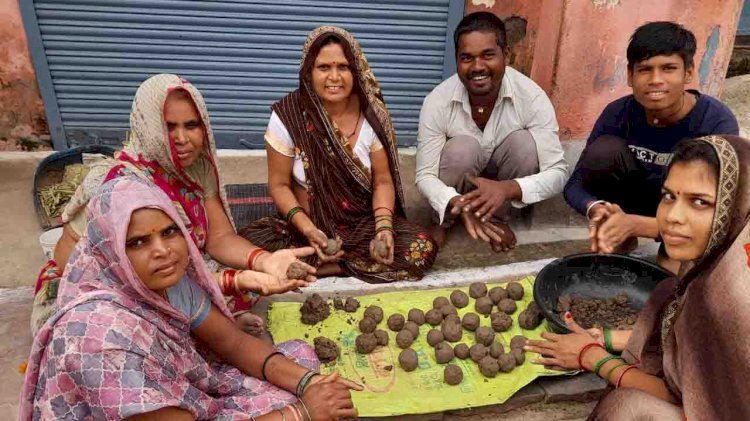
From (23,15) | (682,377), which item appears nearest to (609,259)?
(682,377)

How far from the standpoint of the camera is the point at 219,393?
7.17ft

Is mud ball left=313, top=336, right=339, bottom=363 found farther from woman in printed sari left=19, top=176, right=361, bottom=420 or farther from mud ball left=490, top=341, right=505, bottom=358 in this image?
mud ball left=490, top=341, right=505, bottom=358

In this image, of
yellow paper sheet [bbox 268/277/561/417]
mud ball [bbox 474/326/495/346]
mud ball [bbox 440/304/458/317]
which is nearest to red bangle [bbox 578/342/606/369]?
yellow paper sheet [bbox 268/277/561/417]

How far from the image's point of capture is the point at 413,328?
283 centimetres

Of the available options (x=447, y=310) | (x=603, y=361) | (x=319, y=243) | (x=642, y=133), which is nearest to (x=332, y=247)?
(x=319, y=243)

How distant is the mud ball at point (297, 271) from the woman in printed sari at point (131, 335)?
0.50 metres

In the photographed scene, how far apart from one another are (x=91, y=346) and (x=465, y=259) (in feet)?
8.48

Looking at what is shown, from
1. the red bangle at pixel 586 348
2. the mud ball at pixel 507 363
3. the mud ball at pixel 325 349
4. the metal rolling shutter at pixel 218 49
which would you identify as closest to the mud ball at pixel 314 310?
the mud ball at pixel 325 349

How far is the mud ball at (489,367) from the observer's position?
2.57 meters

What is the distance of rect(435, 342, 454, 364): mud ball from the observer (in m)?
2.65

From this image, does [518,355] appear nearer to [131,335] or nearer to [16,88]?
[131,335]

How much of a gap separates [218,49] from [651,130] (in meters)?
3.07

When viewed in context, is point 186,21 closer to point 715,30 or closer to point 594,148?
point 594,148

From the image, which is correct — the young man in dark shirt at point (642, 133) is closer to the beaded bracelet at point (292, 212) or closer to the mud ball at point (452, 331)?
the mud ball at point (452, 331)
